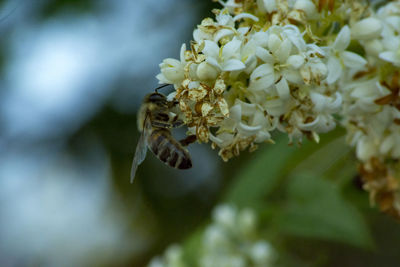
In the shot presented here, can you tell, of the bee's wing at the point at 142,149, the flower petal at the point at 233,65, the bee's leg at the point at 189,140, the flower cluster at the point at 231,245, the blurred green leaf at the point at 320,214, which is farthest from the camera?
the flower cluster at the point at 231,245

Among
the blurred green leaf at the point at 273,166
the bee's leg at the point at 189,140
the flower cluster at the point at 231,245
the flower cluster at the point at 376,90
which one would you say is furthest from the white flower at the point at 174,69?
the flower cluster at the point at 231,245

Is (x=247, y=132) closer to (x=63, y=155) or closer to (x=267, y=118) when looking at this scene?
(x=267, y=118)

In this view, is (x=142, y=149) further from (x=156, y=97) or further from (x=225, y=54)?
(x=225, y=54)

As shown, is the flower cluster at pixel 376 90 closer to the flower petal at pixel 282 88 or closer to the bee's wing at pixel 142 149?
the flower petal at pixel 282 88

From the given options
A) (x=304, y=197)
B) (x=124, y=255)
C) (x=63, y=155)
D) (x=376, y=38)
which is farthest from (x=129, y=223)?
(x=376, y=38)

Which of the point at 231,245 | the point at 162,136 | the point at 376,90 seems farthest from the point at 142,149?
the point at 231,245

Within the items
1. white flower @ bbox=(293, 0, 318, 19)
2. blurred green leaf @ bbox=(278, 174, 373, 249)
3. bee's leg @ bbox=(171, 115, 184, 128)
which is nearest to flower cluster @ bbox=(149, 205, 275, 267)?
blurred green leaf @ bbox=(278, 174, 373, 249)
